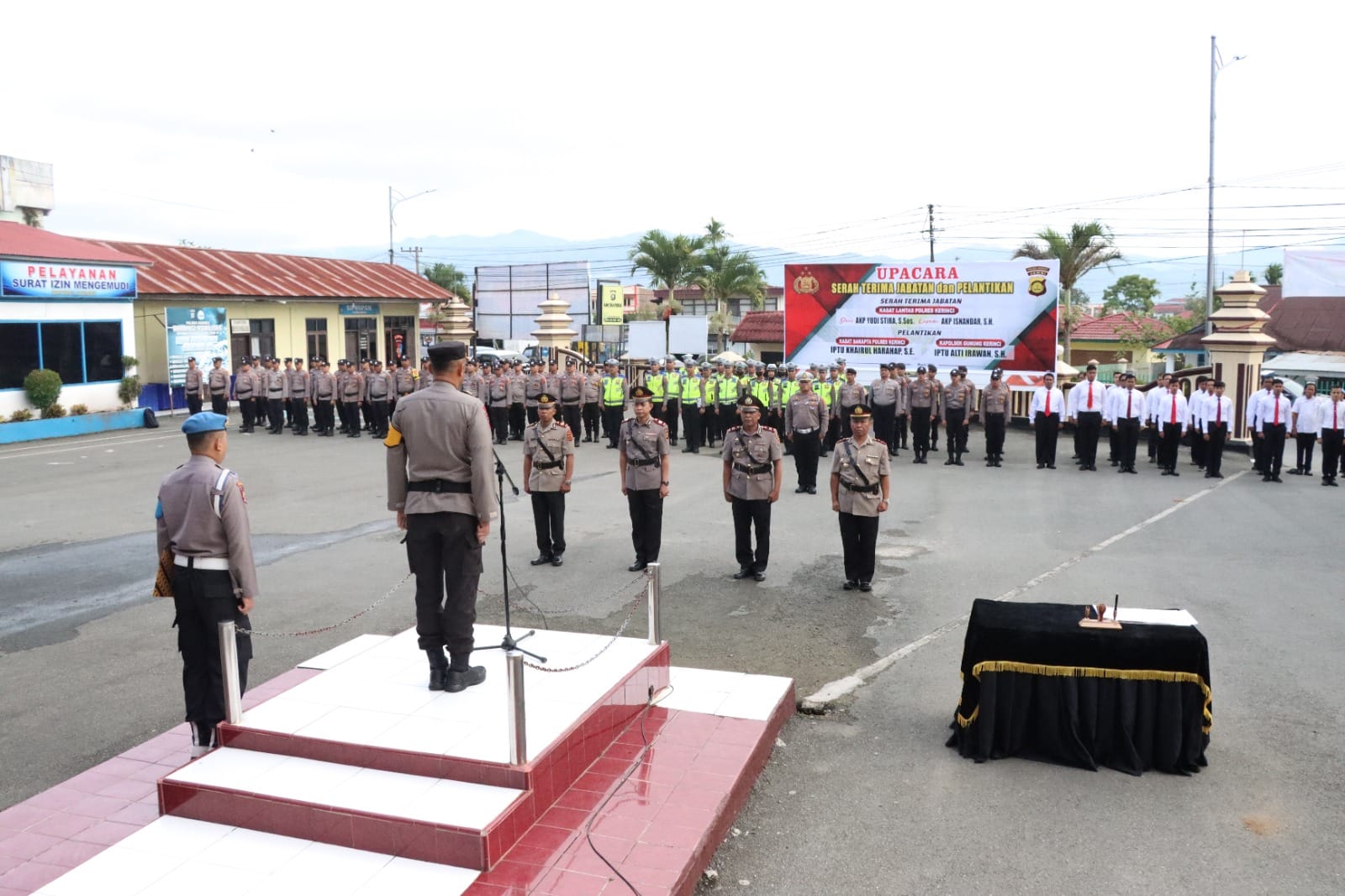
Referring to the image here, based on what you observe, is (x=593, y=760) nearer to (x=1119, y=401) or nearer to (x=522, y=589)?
(x=522, y=589)

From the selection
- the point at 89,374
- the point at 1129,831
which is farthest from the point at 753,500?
the point at 89,374

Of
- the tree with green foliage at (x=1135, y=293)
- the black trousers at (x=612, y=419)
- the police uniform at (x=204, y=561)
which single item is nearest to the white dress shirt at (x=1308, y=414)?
the black trousers at (x=612, y=419)

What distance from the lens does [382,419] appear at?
72.6ft

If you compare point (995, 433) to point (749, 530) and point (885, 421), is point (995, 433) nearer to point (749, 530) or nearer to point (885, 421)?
point (885, 421)

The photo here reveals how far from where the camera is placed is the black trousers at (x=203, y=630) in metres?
5.05

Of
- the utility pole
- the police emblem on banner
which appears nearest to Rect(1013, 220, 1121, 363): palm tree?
the police emblem on banner

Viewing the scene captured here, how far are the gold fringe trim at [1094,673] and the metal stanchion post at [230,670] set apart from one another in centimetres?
381

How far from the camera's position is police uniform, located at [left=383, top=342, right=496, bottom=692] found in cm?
514

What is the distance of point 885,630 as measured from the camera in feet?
25.6

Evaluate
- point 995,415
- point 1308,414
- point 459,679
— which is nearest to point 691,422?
point 995,415

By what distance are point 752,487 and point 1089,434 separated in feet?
32.7

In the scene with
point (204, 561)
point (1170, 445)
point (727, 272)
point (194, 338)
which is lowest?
point (1170, 445)

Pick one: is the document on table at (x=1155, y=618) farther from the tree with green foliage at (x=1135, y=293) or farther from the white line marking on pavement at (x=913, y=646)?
the tree with green foliage at (x=1135, y=293)

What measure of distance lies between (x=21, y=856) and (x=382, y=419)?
60.0ft
